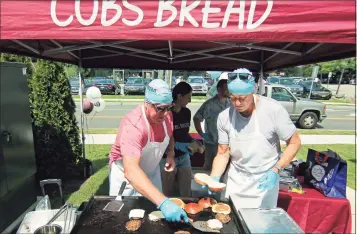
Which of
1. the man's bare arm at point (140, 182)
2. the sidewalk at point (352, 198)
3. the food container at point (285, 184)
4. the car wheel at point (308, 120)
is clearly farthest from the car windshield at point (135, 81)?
the man's bare arm at point (140, 182)

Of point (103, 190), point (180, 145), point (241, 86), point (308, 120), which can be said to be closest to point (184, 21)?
point (241, 86)

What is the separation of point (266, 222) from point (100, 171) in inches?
158

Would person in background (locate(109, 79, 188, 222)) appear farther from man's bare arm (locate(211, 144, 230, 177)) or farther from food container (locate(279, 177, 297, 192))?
food container (locate(279, 177, 297, 192))

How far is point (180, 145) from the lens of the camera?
3402 millimetres

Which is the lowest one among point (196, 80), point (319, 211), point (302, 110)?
point (319, 211)

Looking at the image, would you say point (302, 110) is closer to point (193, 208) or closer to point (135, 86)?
point (193, 208)

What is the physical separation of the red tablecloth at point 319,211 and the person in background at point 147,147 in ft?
4.98

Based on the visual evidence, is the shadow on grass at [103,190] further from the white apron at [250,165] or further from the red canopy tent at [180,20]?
the red canopy tent at [180,20]

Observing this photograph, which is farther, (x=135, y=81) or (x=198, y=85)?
(x=135, y=81)

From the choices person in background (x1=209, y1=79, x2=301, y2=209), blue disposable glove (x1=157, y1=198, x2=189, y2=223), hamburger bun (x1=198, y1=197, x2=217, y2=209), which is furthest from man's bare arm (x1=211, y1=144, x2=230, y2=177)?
blue disposable glove (x1=157, y1=198, x2=189, y2=223)

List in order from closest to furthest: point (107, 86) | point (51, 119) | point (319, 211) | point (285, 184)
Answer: point (319, 211), point (285, 184), point (51, 119), point (107, 86)

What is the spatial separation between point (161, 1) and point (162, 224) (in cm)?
142

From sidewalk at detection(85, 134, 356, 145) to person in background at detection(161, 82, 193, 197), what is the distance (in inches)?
168

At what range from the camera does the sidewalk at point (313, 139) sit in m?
7.65
